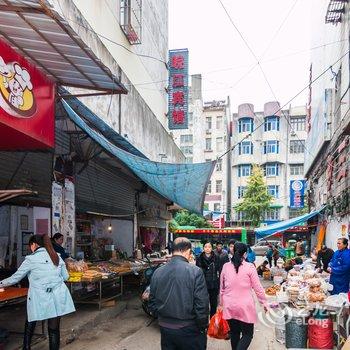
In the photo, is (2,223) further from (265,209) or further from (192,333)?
(265,209)

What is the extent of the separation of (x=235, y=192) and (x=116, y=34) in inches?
1596

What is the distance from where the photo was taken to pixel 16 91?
5551 millimetres

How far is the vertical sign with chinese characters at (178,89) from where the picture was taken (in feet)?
66.8

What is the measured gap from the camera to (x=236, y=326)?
5.40 metres

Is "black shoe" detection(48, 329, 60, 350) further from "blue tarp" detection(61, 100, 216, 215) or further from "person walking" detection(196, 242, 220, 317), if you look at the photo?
"blue tarp" detection(61, 100, 216, 215)

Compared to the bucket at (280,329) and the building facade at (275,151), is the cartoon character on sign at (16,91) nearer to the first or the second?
the bucket at (280,329)

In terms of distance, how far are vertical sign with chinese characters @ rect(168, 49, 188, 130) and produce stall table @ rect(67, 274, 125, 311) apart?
10954mm

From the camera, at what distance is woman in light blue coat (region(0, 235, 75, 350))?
17.1 ft

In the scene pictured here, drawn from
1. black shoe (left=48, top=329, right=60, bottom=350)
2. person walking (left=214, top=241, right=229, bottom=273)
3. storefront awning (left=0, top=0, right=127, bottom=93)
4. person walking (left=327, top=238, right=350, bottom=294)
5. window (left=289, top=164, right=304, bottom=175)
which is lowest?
black shoe (left=48, top=329, right=60, bottom=350)

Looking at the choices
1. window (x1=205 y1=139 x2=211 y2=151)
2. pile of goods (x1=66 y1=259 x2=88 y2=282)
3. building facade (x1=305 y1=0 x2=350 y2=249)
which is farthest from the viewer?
window (x1=205 y1=139 x2=211 y2=151)

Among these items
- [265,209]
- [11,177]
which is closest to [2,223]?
[11,177]

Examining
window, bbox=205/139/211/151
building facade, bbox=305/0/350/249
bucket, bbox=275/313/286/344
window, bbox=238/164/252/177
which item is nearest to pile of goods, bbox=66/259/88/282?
bucket, bbox=275/313/286/344

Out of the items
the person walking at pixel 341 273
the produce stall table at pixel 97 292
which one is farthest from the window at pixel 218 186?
the person walking at pixel 341 273

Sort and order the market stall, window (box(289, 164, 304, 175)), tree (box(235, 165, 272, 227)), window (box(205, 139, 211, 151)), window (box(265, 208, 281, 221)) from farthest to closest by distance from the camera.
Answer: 1. window (box(205, 139, 211, 151))
2. window (box(265, 208, 281, 221))
3. window (box(289, 164, 304, 175))
4. tree (box(235, 165, 272, 227))
5. the market stall
